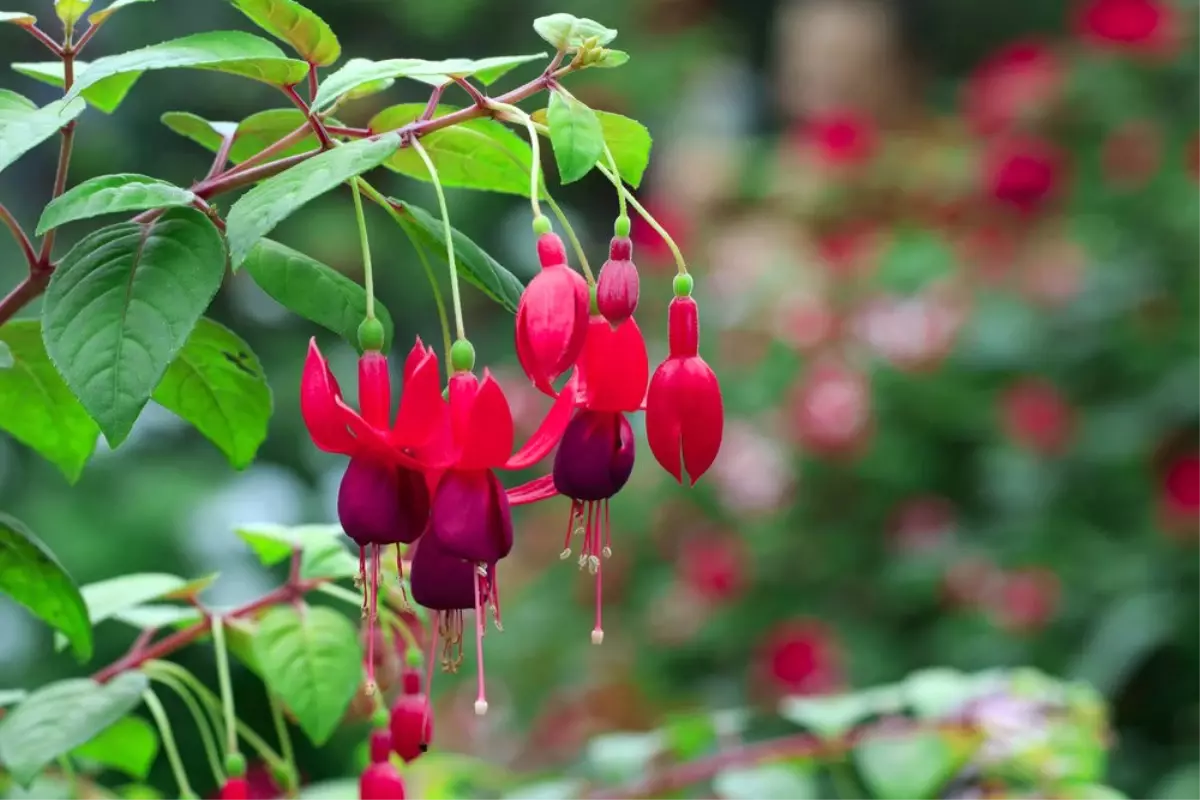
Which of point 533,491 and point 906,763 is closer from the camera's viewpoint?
point 533,491

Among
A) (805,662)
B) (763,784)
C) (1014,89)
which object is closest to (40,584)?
(763,784)

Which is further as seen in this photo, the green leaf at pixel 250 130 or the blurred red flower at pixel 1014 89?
the blurred red flower at pixel 1014 89

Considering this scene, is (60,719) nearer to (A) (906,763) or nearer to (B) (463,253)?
(B) (463,253)

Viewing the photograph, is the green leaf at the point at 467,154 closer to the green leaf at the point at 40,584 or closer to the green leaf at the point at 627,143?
the green leaf at the point at 627,143

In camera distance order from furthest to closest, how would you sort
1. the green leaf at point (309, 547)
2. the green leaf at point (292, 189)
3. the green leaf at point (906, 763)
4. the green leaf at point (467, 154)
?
the green leaf at point (906, 763)
the green leaf at point (309, 547)
the green leaf at point (467, 154)
the green leaf at point (292, 189)

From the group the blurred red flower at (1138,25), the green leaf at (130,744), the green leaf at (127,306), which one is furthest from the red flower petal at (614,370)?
the blurred red flower at (1138,25)

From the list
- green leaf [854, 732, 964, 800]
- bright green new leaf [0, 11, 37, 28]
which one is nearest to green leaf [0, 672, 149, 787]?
bright green new leaf [0, 11, 37, 28]

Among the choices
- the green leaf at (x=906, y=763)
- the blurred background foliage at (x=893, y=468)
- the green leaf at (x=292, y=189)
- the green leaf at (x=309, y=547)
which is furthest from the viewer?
the blurred background foliage at (x=893, y=468)

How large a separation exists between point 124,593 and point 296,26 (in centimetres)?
29

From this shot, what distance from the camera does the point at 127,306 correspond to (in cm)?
40

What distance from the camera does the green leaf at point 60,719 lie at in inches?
19.3

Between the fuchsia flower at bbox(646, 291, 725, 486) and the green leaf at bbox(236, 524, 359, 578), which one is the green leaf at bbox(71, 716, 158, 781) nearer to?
the green leaf at bbox(236, 524, 359, 578)

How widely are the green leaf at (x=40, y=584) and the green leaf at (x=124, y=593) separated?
7 centimetres

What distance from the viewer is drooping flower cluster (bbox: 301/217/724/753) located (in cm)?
40
